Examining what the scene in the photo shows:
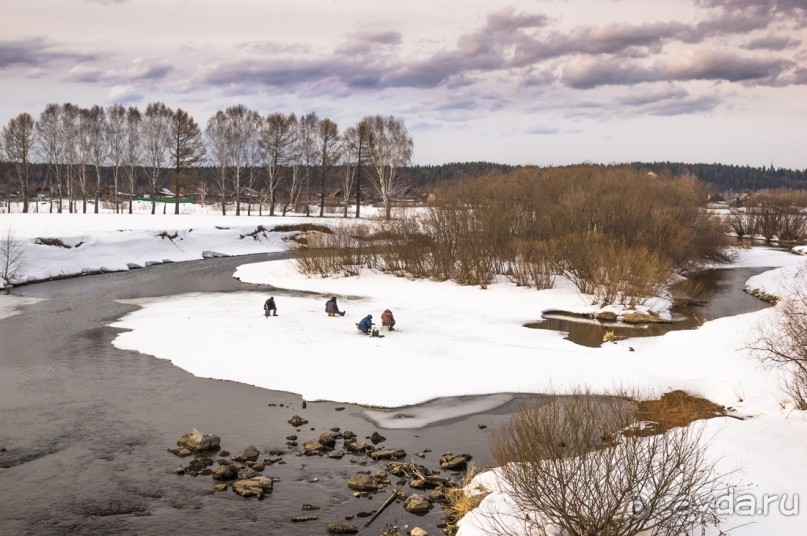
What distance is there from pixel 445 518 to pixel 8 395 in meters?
13.9

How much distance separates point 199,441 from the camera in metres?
14.2

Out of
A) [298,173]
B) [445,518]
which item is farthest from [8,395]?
[298,173]

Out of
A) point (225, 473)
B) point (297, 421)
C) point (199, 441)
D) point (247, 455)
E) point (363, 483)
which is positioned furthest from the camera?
point (297, 421)

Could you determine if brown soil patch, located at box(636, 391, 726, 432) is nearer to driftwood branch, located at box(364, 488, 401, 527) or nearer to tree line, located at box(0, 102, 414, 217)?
driftwood branch, located at box(364, 488, 401, 527)

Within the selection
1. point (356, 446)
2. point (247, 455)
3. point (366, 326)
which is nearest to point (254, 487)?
point (247, 455)

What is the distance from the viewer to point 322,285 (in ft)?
133

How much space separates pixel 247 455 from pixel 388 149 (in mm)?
61236

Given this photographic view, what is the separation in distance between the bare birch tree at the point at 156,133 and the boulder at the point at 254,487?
63.8m

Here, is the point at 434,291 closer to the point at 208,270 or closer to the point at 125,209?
the point at 208,270

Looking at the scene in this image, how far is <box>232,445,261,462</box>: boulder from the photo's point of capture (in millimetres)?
13695

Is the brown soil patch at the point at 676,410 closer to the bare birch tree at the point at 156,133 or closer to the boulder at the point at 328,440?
the boulder at the point at 328,440

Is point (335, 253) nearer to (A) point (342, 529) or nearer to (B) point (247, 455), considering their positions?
(B) point (247, 455)

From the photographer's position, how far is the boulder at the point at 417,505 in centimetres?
1163

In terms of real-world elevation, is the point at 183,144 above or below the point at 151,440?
above
